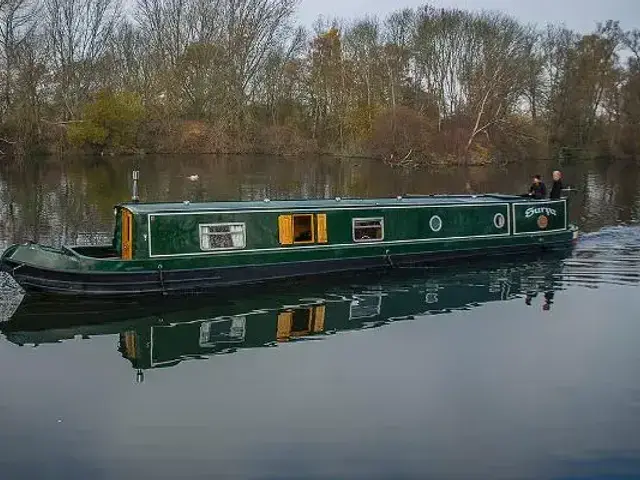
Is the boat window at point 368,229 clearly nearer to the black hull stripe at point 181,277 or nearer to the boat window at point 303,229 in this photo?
the black hull stripe at point 181,277

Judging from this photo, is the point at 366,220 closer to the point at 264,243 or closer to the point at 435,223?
the point at 435,223

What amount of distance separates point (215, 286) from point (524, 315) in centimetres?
629

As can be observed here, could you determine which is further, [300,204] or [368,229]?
[368,229]

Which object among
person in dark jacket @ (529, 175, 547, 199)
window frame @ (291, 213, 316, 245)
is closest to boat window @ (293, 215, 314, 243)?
window frame @ (291, 213, 316, 245)

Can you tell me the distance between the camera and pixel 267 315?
43.9ft

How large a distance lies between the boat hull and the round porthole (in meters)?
0.40

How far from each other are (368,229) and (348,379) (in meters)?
6.73

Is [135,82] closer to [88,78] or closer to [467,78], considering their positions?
[88,78]

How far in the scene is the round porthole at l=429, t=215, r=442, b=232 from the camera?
56.6ft

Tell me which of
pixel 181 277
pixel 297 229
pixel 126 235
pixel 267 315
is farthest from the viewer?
pixel 297 229

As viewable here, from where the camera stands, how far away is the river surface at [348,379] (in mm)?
7918

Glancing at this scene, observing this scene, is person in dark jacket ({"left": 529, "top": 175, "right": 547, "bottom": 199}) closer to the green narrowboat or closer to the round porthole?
the green narrowboat

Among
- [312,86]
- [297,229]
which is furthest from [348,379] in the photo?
[312,86]

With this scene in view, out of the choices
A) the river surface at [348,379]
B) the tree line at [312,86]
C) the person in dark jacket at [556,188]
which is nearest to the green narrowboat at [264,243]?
the river surface at [348,379]
